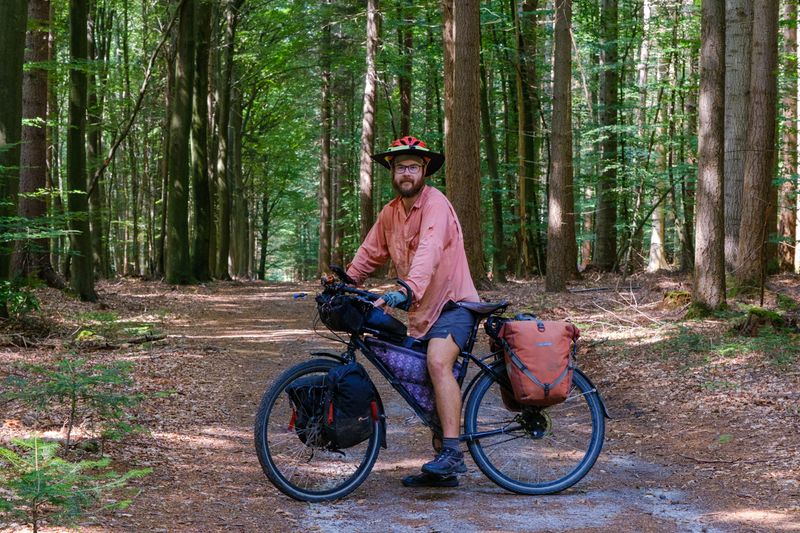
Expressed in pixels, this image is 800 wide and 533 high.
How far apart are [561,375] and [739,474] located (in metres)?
1.54

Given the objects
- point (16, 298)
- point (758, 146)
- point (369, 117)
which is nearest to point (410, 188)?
point (16, 298)

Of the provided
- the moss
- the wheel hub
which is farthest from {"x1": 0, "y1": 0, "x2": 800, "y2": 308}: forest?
the wheel hub

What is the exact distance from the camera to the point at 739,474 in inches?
217

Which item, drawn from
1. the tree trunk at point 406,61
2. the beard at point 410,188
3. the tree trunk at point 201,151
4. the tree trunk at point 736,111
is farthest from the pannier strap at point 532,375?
the tree trunk at point 406,61

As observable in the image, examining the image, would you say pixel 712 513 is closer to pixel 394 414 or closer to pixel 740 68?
pixel 394 414

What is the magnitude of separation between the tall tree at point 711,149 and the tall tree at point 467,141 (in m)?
5.27

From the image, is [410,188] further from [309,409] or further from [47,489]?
[47,489]

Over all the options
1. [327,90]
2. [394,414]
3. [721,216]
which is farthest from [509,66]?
[394,414]

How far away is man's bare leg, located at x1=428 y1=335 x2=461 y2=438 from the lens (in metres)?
5.00

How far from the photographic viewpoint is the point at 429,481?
5.11 m

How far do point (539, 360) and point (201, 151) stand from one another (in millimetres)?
19732

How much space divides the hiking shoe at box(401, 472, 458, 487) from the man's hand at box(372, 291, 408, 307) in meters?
1.17

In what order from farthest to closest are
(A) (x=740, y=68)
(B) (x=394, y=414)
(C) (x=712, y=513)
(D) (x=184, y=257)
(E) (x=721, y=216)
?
(D) (x=184, y=257), (A) (x=740, y=68), (E) (x=721, y=216), (B) (x=394, y=414), (C) (x=712, y=513)

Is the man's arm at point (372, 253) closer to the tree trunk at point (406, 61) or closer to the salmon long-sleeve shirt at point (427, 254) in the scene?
the salmon long-sleeve shirt at point (427, 254)
